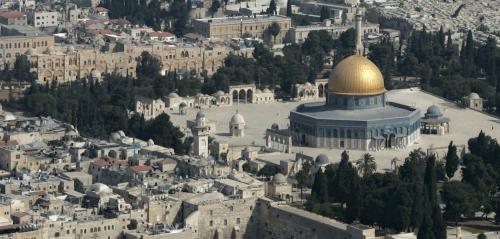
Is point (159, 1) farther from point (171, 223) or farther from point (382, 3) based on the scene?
point (171, 223)

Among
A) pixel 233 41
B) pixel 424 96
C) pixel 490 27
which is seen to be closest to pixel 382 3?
pixel 490 27

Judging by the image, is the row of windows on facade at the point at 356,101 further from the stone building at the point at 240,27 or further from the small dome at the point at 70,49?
the stone building at the point at 240,27

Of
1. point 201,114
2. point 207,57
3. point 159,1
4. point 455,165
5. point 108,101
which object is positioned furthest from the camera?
point 159,1

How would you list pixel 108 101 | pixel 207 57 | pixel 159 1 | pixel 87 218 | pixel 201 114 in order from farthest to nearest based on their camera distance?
pixel 159 1
pixel 207 57
pixel 108 101
pixel 201 114
pixel 87 218

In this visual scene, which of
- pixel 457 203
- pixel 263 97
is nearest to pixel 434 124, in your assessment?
pixel 263 97

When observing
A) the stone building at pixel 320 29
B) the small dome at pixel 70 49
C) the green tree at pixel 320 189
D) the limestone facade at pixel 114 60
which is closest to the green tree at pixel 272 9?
the stone building at pixel 320 29

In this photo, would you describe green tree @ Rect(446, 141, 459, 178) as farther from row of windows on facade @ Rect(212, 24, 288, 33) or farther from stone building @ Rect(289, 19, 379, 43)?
row of windows on facade @ Rect(212, 24, 288, 33)
